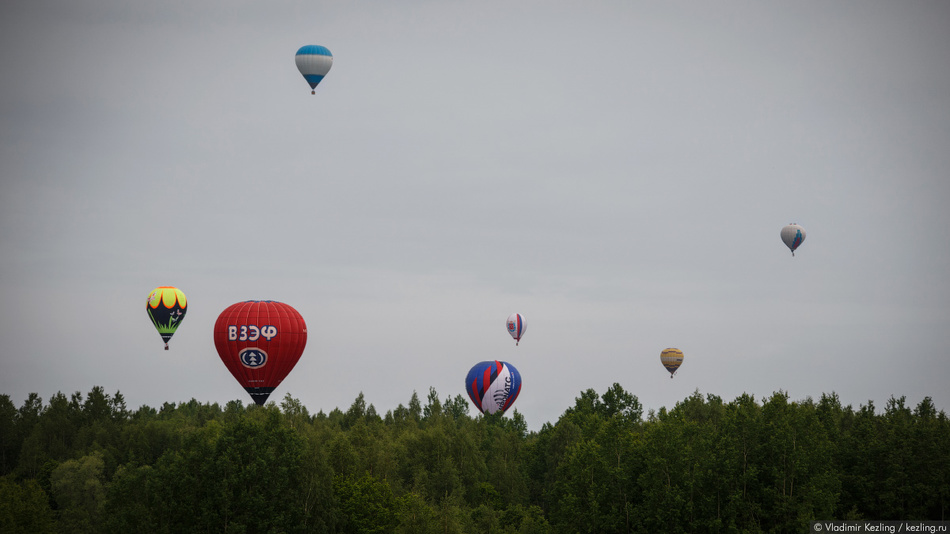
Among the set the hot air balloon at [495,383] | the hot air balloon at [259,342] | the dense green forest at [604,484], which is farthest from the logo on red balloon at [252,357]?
the hot air balloon at [495,383]

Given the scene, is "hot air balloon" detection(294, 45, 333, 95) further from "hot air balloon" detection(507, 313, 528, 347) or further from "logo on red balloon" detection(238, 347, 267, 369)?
"hot air balloon" detection(507, 313, 528, 347)

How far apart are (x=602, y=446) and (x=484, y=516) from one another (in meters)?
11.9

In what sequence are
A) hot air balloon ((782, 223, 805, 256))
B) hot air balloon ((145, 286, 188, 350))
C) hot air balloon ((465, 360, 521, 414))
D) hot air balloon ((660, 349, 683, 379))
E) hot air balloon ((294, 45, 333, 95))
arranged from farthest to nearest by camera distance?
hot air balloon ((465, 360, 521, 414))
hot air balloon ((660, 349, 683, 379))
hot air balloon ((782, 223, 805, 256))
hot air balloon ((145, 286, 188, 350))
hot air balloon ((294, 45, 333, 95))

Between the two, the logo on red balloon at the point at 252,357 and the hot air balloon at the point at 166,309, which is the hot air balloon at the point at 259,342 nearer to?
the logo on red balloon at the point at 252,357

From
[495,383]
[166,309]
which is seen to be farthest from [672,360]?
[166,309]

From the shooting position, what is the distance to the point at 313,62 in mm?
100438

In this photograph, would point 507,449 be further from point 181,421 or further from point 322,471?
point 181,421

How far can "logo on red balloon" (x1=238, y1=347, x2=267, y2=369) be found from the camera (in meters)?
90.0

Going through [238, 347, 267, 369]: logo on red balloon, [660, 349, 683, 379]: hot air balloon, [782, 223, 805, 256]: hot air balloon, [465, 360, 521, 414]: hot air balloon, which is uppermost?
Result: [782, 223, 805, 256]: hot air balloon

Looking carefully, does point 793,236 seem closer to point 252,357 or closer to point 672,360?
point 672,360

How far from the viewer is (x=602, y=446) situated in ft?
268

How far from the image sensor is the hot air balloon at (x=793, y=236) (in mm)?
134125

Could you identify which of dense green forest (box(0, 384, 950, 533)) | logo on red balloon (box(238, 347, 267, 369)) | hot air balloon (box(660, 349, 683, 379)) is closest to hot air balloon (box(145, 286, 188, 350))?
dense green forest (box(0, 384, 950, 533))

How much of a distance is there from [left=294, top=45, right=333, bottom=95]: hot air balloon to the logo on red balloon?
86.8 ft
